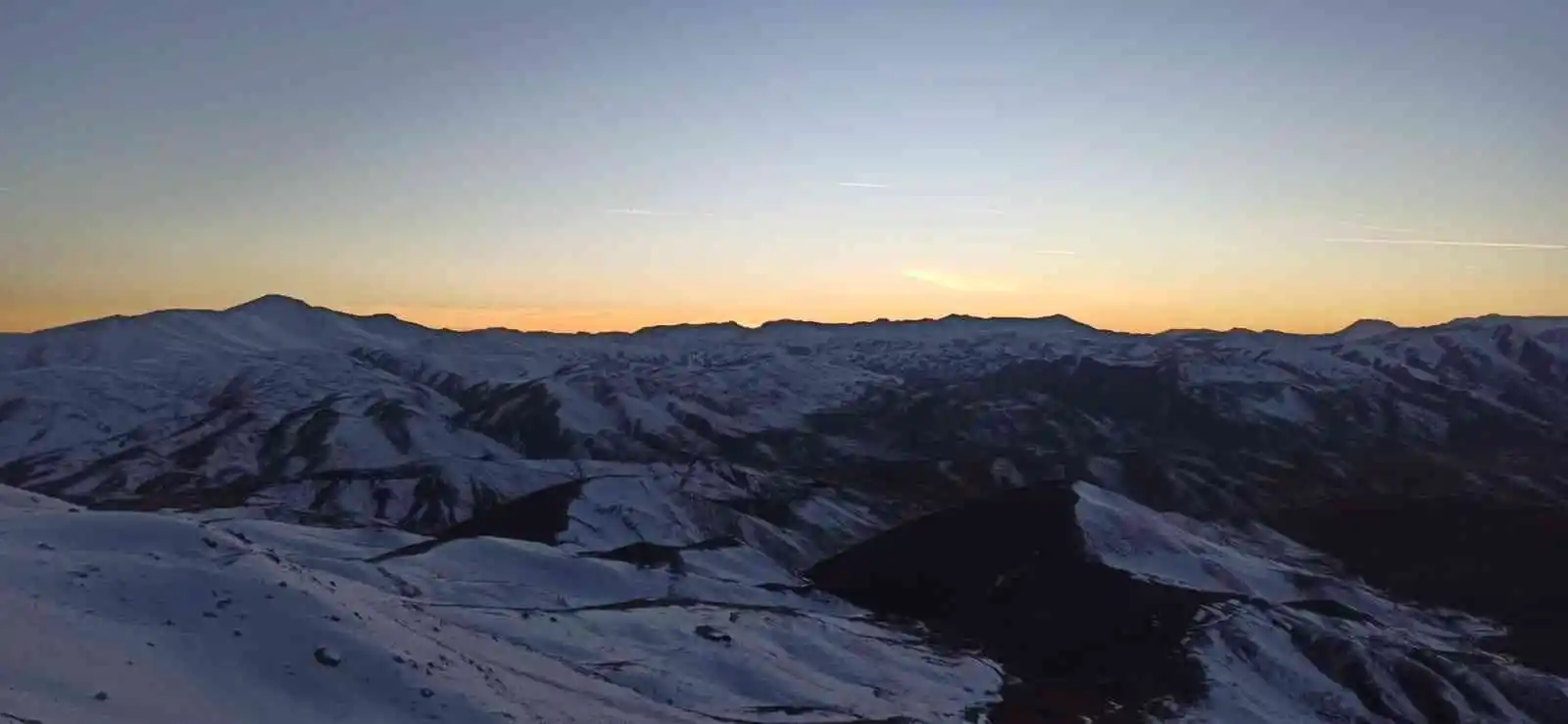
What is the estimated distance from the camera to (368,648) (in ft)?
89.8

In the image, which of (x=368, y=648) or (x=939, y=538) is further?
(x=939, y=538)

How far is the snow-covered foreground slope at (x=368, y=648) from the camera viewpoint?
909 inches

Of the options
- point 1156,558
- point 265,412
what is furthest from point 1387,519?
point 265,412

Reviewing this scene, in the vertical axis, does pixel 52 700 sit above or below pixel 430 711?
above

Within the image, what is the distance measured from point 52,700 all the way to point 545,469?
414 feet

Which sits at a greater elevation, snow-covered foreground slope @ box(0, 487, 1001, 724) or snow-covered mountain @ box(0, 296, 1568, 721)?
snow-covered foreground slope @ box(0, 487, 1001, 724)

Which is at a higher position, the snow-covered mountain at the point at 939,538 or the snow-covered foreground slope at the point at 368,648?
the snow-covered foreground slope at the point at 368,648

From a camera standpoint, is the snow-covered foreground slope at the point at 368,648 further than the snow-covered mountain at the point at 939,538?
No

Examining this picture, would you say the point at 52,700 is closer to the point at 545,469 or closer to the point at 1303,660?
Answer: the point at 1303,660

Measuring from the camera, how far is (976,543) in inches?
2731

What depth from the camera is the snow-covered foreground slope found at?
23.1m

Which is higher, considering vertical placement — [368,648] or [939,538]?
[368,648]

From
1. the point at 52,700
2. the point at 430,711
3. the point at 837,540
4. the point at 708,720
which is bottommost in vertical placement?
the point at 837,540

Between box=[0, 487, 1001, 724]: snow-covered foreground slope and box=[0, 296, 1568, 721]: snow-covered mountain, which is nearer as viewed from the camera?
box=[0, 487, 1001, 724]: snow-covered foreground slope
